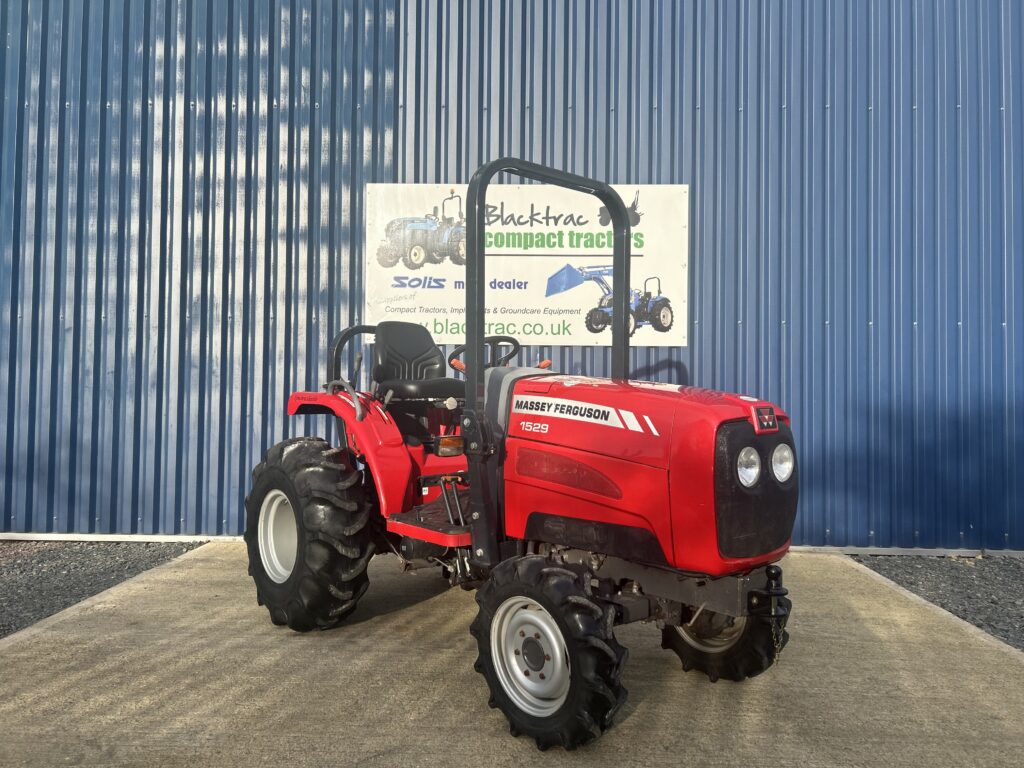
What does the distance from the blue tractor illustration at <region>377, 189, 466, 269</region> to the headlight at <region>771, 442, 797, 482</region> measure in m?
3.95

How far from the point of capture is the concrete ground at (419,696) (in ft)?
7.83

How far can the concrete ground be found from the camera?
239 cm

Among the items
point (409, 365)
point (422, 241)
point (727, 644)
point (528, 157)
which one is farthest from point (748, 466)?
point (528, 157)

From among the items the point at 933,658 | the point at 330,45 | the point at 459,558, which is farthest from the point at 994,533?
the point at 330,45

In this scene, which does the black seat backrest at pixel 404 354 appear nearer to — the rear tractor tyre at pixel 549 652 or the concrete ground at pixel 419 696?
the concrete ground at pixel 419 696

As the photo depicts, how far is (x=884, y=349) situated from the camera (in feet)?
19.1

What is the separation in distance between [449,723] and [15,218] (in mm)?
5926

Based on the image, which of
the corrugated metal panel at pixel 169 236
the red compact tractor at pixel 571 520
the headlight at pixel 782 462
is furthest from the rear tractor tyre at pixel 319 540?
the corrugated metal panel at pixel 169 236

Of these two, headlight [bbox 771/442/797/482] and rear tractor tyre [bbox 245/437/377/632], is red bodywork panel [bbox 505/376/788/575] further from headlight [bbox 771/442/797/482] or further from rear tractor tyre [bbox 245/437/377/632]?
rear tractor tyre [bbox 245/437/377/632]

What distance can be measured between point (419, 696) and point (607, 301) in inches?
154

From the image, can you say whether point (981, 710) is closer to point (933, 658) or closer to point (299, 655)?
point (933, 658)

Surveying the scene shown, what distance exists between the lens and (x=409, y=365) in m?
4.21

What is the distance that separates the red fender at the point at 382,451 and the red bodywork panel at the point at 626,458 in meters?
0.37

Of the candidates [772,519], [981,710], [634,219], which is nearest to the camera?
[772,519]
